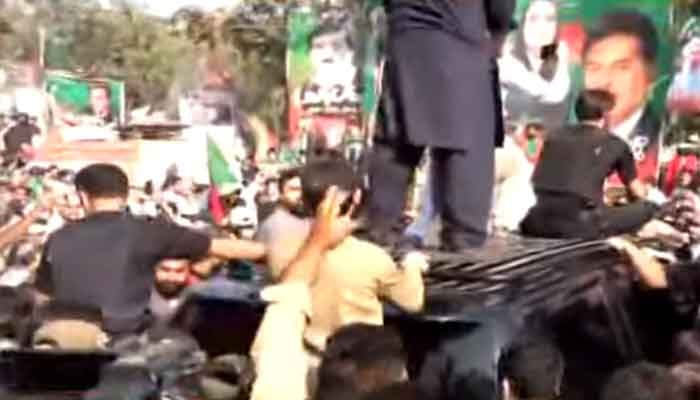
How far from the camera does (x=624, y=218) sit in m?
7.16

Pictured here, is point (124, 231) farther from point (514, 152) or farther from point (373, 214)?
point (514, 152)

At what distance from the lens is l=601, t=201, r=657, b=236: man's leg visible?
7.03 metres

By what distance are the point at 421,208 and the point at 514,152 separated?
59.5 inches

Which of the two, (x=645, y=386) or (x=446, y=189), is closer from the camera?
(x=645, y=386)

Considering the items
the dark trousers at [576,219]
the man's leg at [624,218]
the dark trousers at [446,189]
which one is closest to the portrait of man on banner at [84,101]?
the dark trousers at [576,219]

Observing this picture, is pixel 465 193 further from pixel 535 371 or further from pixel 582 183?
pixel 535 371

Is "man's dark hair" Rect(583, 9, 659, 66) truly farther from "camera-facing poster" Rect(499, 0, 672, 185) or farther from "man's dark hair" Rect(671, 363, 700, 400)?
"man's dark hair" Rect(671, 363, 700, 400)

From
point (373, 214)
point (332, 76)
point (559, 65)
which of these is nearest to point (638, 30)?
point (559, 65)

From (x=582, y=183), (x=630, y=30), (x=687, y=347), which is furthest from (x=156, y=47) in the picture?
(x=687, y=347)

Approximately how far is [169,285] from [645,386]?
2131 mm

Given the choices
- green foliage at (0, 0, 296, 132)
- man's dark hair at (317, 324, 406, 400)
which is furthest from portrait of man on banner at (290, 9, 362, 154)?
man's dark hair at (317, 324, 406, 400)

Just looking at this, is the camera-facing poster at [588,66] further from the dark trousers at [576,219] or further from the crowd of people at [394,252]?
the dark trousers at [576,219]

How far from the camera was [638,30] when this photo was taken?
882cm

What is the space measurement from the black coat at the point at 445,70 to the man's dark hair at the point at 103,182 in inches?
39.1
